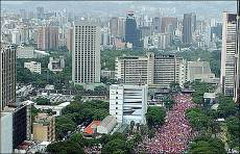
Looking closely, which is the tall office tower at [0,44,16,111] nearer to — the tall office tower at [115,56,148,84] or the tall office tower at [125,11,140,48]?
the tall office tower at [115,56,148,84]

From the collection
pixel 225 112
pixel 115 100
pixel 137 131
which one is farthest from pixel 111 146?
pixel 225 112

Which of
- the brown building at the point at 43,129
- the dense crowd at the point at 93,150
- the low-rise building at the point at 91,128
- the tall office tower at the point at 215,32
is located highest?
the tall office tower at the point at 215,32

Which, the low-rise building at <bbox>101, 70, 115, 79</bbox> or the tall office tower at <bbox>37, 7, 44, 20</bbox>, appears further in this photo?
the tall office tower at <bbox>37, 7, 44, 20</bbox>

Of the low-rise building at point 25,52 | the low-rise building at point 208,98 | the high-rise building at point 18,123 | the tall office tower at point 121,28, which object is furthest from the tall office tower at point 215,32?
the high-rise building at point 18,123

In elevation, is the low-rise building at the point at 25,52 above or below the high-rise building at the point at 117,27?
below

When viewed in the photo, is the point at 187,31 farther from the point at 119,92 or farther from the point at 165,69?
the point at 119,92

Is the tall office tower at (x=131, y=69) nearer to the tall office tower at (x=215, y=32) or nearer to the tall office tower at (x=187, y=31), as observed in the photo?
the tall office tower at (x=187, y=31)

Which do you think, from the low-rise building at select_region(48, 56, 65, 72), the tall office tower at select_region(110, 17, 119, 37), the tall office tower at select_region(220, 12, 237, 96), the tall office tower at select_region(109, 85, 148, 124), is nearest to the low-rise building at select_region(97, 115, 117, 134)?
the tall office tower at select_region(109, 85, 148, 124)

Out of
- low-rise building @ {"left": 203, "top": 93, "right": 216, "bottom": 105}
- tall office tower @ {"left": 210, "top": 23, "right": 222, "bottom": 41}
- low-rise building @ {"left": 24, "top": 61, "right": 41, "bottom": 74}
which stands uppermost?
tall office tower @ {"left": 210, "top": 23, "right": 222, "bottom": 41}
